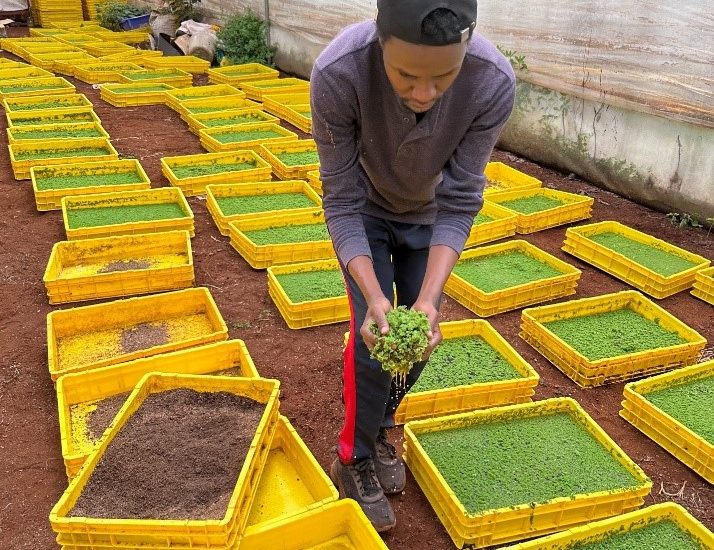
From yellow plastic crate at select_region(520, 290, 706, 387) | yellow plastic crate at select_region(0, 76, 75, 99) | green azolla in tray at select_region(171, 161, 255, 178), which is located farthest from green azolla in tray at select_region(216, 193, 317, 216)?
yellow plastic crate at select_region(0, 76, 75, 99)

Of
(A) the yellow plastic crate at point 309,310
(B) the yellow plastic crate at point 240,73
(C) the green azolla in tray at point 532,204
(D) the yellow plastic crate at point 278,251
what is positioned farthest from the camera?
(B) the yellow plastic crate at point 240,73

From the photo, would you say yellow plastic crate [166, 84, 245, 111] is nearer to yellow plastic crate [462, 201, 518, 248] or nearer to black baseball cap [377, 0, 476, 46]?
yellow plastic crate [462, 201, 518, 248]

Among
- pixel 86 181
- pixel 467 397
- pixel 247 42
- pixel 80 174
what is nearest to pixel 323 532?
pixel 467 397

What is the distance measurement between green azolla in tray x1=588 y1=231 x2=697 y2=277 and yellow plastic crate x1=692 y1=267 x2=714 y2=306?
→ 131mm

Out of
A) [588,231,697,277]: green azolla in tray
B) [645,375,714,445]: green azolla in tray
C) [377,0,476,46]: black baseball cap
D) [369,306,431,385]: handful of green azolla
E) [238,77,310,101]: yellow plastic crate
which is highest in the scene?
[377,0,476,46]: black baseball cap

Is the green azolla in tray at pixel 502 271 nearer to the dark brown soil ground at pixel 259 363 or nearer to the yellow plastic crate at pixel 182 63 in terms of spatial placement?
the dark brown soil ground at pixel 259 363

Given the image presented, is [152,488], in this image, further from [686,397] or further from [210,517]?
[686,397]

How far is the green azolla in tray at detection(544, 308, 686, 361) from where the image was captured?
3334 millimetres

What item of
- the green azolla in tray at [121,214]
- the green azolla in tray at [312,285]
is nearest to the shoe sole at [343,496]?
the green azolla in tray at [312,285]

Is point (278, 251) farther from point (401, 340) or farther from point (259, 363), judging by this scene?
point (401, 340)

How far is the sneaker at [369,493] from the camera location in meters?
2.25

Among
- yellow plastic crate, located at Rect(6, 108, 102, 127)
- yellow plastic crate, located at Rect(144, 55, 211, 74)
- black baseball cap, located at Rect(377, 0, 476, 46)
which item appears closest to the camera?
black baseball cap, located at Rect(377, 0, 476, 46)

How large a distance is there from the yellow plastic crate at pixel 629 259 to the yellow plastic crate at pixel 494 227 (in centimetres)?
39

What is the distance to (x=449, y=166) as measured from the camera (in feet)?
6.34
